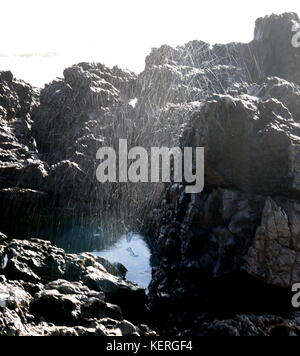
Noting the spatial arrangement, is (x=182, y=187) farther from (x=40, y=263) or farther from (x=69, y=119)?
(x=69, y=119)

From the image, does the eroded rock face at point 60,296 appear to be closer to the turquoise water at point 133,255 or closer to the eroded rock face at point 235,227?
the eroded rock face at point 235,227

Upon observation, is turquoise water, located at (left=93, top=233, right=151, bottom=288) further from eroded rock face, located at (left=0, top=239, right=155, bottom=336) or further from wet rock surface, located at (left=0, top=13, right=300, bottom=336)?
eroded rock face, located at (left=0, top=239, right=155, bottom=336)

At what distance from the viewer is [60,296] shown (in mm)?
30719

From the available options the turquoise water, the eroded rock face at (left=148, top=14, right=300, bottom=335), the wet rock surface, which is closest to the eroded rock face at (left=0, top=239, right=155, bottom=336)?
the wet rock surface

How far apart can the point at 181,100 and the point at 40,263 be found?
5578 centimetres

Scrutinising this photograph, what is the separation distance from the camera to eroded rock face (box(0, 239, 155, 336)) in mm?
26734

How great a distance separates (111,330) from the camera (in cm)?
2816

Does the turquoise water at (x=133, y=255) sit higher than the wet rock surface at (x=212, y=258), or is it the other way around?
the wet rock surface at (x=212, y=258)

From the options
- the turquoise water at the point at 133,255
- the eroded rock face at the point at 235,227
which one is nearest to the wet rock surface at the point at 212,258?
the eroded rock face at the point at 235,227

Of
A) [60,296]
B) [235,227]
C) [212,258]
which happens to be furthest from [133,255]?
[60,296]

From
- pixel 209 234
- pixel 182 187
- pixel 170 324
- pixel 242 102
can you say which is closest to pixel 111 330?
pixel 170 324

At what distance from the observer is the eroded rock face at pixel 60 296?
87.7ft

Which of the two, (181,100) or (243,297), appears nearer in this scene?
(243,297)

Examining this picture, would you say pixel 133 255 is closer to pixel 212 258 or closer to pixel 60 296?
pixel 212 258
